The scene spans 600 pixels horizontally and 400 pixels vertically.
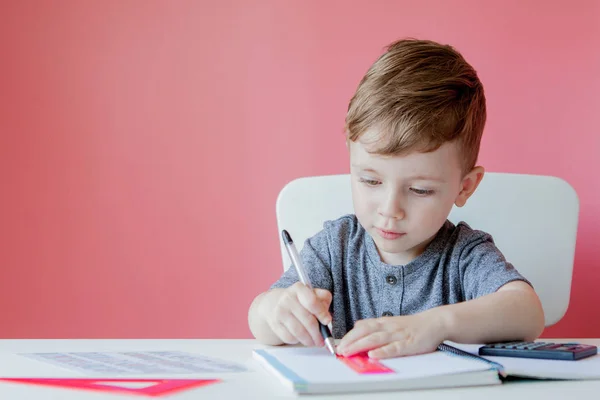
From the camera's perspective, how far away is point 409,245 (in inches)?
43.7

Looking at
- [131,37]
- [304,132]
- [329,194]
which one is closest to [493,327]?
[329,194]

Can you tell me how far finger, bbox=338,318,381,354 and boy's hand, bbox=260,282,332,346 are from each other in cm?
6

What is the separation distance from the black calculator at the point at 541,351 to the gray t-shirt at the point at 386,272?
31 centimetres

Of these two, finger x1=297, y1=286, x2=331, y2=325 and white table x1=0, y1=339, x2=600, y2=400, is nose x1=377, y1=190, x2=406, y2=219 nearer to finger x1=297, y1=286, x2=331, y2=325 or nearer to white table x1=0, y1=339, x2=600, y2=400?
finger x1=297, y1=286, x2=331, y2=325

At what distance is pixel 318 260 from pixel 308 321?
1.30 ft

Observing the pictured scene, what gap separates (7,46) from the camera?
6.36 ft

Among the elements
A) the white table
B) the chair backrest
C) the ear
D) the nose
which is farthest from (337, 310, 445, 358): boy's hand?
the chair backrest

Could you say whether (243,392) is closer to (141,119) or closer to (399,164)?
(399,164)

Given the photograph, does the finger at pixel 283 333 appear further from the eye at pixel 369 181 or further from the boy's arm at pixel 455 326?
the eye at pixel 369 181

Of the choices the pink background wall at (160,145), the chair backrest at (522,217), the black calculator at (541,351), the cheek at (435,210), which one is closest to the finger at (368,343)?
the black calculator at (541,351)

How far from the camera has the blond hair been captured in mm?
1056

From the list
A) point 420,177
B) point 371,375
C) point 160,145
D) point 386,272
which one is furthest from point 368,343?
point 160,145

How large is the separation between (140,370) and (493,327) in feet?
1.42

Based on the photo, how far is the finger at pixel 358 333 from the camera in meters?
0.76
